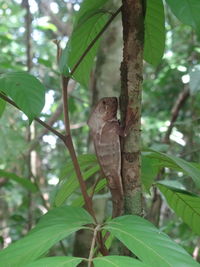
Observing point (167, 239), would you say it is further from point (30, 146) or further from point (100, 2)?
point (30, 146)

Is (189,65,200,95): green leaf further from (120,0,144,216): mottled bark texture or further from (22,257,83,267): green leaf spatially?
(22,257,83,267): green leaf

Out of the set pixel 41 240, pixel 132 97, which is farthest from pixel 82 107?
pixel 41 240

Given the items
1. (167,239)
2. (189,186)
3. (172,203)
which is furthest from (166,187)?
(189,186)

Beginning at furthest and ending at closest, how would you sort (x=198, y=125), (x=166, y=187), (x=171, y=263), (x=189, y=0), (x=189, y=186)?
(x=198, y=125) < (x=189, y=186) < (x=166, y=187) < (x=189, y=0) < (x=171, y=263)

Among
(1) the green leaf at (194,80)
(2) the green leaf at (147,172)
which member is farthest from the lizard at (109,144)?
(1) the green leaf at (194,80)

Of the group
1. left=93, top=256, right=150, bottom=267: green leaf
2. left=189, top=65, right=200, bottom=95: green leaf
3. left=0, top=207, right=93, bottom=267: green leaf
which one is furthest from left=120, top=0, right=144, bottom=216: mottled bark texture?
left=189, top=65, right=200, bottom=95: green leaf

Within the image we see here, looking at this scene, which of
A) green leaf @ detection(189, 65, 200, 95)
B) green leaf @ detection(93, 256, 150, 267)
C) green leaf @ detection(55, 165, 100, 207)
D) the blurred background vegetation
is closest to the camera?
green leaf @ detection(93, 256, 150, 267)

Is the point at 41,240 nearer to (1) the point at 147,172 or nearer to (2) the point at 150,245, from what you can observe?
(2) the point at 150,245
